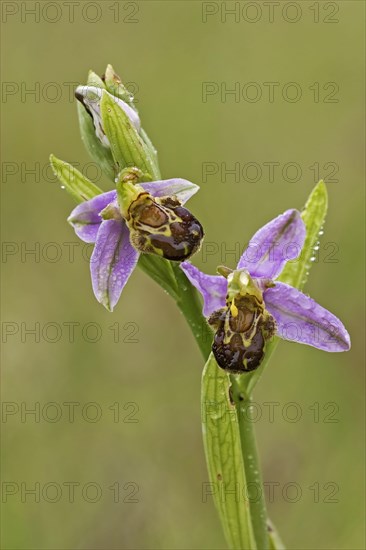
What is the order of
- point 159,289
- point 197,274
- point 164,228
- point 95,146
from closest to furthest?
point 164,228 < point 197,274 < point 95,146 < point 159,289

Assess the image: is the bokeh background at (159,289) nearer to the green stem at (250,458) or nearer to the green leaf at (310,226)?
the green stem at (250,458)

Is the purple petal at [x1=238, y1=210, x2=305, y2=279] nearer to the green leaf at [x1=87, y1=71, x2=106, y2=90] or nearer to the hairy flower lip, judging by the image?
the hairy flower lip

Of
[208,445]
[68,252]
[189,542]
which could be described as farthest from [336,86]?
[208,445]

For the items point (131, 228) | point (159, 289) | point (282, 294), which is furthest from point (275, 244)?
point (159, 289)

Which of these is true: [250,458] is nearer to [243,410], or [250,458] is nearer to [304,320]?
[243,410]

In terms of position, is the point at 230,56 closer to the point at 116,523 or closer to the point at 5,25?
the point at 5,25

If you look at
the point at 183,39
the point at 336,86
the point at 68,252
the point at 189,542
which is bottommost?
the point at 189,542
